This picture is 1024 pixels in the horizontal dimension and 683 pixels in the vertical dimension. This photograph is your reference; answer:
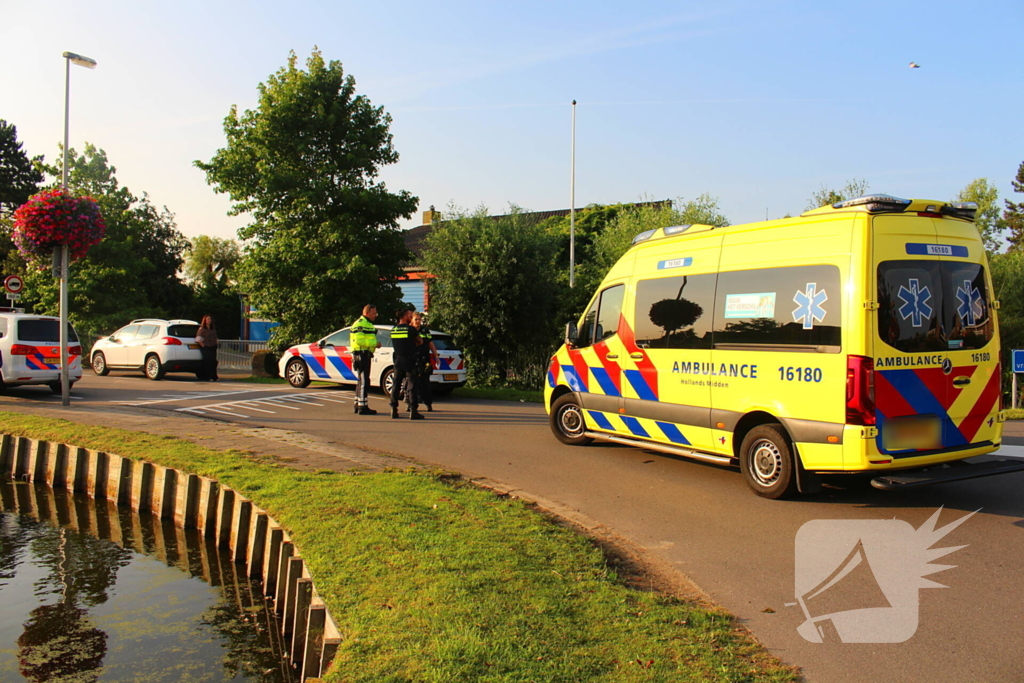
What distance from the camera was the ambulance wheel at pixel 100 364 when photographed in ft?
72.1

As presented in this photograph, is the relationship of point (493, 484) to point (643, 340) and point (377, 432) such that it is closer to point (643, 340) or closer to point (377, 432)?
point (643, 340)

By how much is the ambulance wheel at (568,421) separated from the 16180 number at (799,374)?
3.37m

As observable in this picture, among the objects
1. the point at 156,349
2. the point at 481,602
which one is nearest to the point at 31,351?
the point at 156,349

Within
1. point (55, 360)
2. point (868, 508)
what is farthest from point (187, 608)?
point (55, 360)

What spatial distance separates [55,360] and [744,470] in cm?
1472

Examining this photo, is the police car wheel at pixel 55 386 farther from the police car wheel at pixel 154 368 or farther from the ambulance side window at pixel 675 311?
the ambulance side window at pixel 675 311

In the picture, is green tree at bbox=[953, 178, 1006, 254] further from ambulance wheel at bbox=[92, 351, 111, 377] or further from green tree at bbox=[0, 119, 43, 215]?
green tree at bbox=[0, 119, 43, 215]

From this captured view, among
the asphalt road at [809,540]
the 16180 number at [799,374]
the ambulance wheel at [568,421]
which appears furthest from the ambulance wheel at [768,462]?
the ambulance wheel at [568,421]

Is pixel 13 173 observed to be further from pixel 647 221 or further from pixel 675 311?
pixel 675 311

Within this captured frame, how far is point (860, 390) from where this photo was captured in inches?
257

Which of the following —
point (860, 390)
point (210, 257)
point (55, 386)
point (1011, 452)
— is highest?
point (210, 257)

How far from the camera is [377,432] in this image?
1172cm

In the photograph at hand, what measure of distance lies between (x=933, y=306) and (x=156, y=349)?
18.7m

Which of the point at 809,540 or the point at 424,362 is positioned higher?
the point at 424,362
